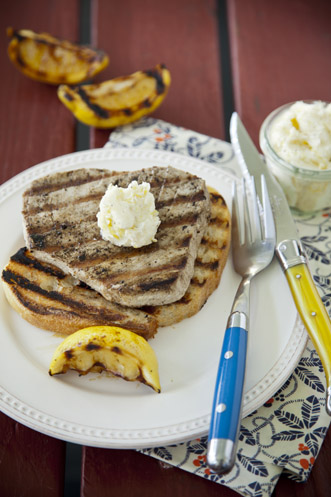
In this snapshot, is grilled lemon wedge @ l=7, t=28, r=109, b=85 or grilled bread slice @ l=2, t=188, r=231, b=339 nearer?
grilled bread slice @ l=2, t=188, r=231, b=339

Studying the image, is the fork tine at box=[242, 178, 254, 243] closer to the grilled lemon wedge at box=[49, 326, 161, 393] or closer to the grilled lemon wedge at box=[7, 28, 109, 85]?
the grilled lemon wedge at box=[49, 326, 161, 393]

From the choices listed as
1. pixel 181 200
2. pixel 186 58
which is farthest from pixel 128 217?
pixel 186 58

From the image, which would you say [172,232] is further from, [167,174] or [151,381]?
[151,381]

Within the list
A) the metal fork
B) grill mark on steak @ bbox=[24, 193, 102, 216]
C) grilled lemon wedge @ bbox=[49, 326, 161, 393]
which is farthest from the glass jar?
grilled lemon wedge @ bbox=[49, 326, 161, 393]

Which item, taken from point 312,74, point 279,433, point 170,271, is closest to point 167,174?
point 170,271

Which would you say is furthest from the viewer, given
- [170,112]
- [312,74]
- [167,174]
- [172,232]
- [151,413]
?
[312,74]

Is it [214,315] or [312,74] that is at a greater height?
[312,74]

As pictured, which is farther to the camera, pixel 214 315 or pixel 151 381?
pixel 214 315
